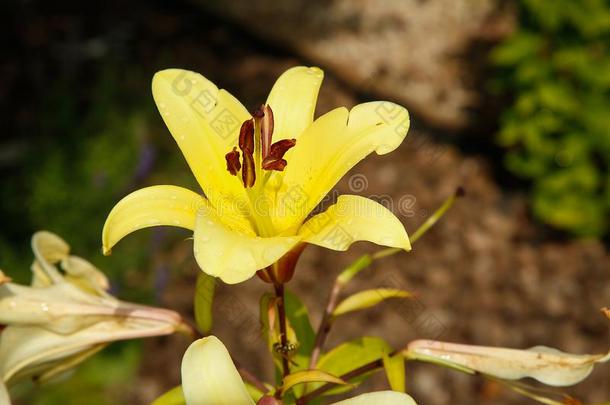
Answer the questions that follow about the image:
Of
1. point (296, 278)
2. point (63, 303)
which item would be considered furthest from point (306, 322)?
point (296, 278)

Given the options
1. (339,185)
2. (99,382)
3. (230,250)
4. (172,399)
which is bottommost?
(99,382)

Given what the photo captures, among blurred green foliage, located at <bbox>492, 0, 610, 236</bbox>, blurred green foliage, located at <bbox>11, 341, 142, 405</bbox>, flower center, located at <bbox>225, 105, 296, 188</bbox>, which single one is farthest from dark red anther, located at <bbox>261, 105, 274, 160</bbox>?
blurred green foliage, located at <bbox>492, 0, 610, 236</bbox>

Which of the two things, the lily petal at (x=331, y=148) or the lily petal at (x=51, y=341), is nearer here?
the lily petal at (x=331, y=148)

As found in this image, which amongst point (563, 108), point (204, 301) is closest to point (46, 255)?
point (204, 301)

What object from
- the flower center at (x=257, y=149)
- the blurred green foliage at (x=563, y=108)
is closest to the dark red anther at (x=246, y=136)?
the flower center at (x=257, y=149)

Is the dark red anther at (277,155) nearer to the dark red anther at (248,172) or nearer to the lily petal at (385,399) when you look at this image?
the dark red anther at (248,172)

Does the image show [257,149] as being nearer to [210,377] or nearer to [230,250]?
[230,250]
